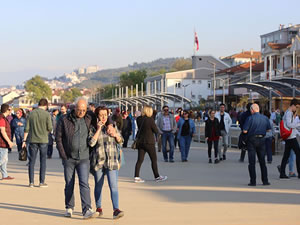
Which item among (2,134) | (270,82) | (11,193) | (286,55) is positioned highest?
(286,55)

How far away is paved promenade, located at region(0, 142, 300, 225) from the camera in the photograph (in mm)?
8633

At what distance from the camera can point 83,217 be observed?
874 centimetres

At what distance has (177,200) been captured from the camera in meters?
10.6

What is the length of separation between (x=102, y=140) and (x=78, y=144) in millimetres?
342

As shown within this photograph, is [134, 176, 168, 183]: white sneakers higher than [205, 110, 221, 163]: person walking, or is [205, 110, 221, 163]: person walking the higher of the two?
[205, 110, 221, 163]: person walking

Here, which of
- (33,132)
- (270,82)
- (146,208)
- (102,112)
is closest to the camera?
(102,112)

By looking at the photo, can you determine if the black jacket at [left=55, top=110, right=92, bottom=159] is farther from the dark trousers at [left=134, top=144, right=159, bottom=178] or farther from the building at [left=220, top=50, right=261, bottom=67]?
the building at [left=220, top=50, right=261, bottom=67]

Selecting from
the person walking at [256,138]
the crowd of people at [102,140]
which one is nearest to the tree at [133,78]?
the crowd of people at [102,140]

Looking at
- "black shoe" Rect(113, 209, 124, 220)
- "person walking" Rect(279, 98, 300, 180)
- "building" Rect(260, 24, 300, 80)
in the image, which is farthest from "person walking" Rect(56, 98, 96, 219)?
"building" Rect(260, 24, 300, 80)

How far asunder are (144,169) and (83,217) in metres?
7.86

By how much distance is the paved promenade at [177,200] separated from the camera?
863 cm

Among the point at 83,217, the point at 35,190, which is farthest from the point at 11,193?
the point at 83,217

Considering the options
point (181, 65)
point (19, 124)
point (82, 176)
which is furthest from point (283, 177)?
point (181, 65)

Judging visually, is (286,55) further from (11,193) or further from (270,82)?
(11,193)
